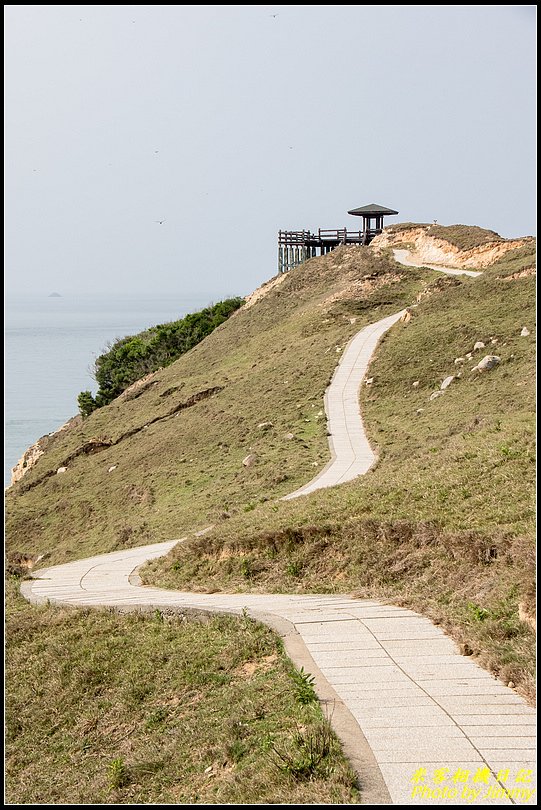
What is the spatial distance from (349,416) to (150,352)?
30.5 metres

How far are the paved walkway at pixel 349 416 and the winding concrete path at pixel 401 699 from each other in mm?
6534

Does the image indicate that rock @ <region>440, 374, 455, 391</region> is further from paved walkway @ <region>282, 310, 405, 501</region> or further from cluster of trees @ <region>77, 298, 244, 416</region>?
cluster of trees @ <region>77, 298, 244, 416</region>

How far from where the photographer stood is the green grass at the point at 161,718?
492 cm

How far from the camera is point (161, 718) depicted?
674cm

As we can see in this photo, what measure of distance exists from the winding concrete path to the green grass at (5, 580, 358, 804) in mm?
210

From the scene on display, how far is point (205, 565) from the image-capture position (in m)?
11.7

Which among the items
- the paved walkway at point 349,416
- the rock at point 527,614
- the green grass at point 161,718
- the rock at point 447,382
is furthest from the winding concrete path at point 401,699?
A: the rock at point 447,382

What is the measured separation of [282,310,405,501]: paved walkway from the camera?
17875 mm

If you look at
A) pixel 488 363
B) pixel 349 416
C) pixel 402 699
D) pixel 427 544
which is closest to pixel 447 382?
pixel 488 363

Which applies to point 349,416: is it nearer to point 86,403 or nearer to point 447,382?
point 447,382

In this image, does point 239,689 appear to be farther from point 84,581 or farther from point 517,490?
point 84,581

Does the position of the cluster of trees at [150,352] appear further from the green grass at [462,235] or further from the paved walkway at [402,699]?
the paved walkway at [402,699]

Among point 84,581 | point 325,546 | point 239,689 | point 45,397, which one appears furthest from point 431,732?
point 45,397

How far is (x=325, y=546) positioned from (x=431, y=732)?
5.36m
